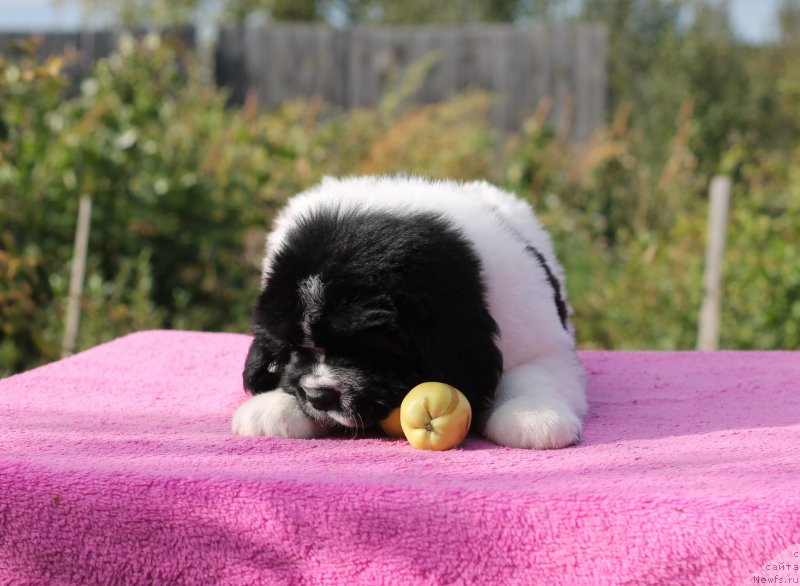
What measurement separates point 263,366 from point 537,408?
0.82 m

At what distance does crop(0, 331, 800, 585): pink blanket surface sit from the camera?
176cm

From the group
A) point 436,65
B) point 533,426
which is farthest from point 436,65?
point 533,426

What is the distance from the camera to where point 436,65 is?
13.2 m

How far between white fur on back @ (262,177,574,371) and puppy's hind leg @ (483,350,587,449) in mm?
84

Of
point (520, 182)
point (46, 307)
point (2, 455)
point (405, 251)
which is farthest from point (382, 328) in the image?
point (520, 182)

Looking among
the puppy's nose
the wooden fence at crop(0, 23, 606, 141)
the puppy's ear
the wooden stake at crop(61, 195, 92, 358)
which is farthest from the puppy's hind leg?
the wooden fence at crop(0, 23, 606, 141)

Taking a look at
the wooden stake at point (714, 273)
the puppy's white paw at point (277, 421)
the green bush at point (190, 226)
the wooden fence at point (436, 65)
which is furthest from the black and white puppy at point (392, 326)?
the wooden fence at point (436, 65)

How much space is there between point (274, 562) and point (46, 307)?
4.14 meters

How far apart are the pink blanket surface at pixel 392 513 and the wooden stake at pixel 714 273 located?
3.26 metres

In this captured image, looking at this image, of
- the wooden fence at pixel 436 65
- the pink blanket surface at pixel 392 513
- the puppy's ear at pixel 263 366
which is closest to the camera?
the pink blanket surface at pixel 392 513

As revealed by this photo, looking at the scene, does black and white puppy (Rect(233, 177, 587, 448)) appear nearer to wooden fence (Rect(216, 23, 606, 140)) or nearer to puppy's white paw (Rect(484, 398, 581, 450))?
puppy's white paw (Rect(484, 398, 581, 450))

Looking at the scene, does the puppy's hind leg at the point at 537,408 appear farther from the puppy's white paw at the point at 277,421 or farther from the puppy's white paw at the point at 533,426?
the puppy's white paw at the point at 277,421

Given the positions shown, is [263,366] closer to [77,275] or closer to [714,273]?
[77,275]

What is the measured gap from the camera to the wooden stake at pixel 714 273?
17.9 ft
